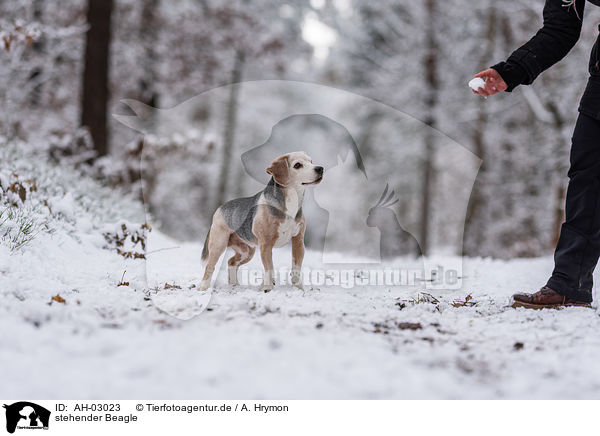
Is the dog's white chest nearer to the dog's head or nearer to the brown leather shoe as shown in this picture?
the dog's head

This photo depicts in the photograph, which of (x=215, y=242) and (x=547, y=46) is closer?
(x=215, y=242)

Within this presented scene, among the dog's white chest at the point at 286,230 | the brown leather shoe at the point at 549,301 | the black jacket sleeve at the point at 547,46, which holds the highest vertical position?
the black jacket sleeve at the point at 547,46

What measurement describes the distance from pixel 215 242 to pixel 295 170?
0.74 meters

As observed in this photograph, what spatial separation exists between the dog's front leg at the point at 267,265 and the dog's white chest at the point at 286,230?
7 cm

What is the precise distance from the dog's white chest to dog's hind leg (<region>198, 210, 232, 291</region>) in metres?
0.35

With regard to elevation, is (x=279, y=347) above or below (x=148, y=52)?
below

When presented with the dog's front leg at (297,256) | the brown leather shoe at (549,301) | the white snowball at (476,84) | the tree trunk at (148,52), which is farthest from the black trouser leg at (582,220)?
the tree trunk at (148,52)

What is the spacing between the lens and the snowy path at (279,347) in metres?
1.97

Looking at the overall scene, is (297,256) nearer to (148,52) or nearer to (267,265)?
(267,265)

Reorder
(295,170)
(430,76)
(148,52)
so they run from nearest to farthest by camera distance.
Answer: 1. (295,170)
2. (148,52)
3. (430,76)

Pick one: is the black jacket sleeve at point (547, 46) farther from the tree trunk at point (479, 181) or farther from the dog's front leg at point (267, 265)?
the tree trunk at point (479, 181)

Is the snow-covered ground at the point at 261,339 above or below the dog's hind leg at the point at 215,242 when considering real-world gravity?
below
